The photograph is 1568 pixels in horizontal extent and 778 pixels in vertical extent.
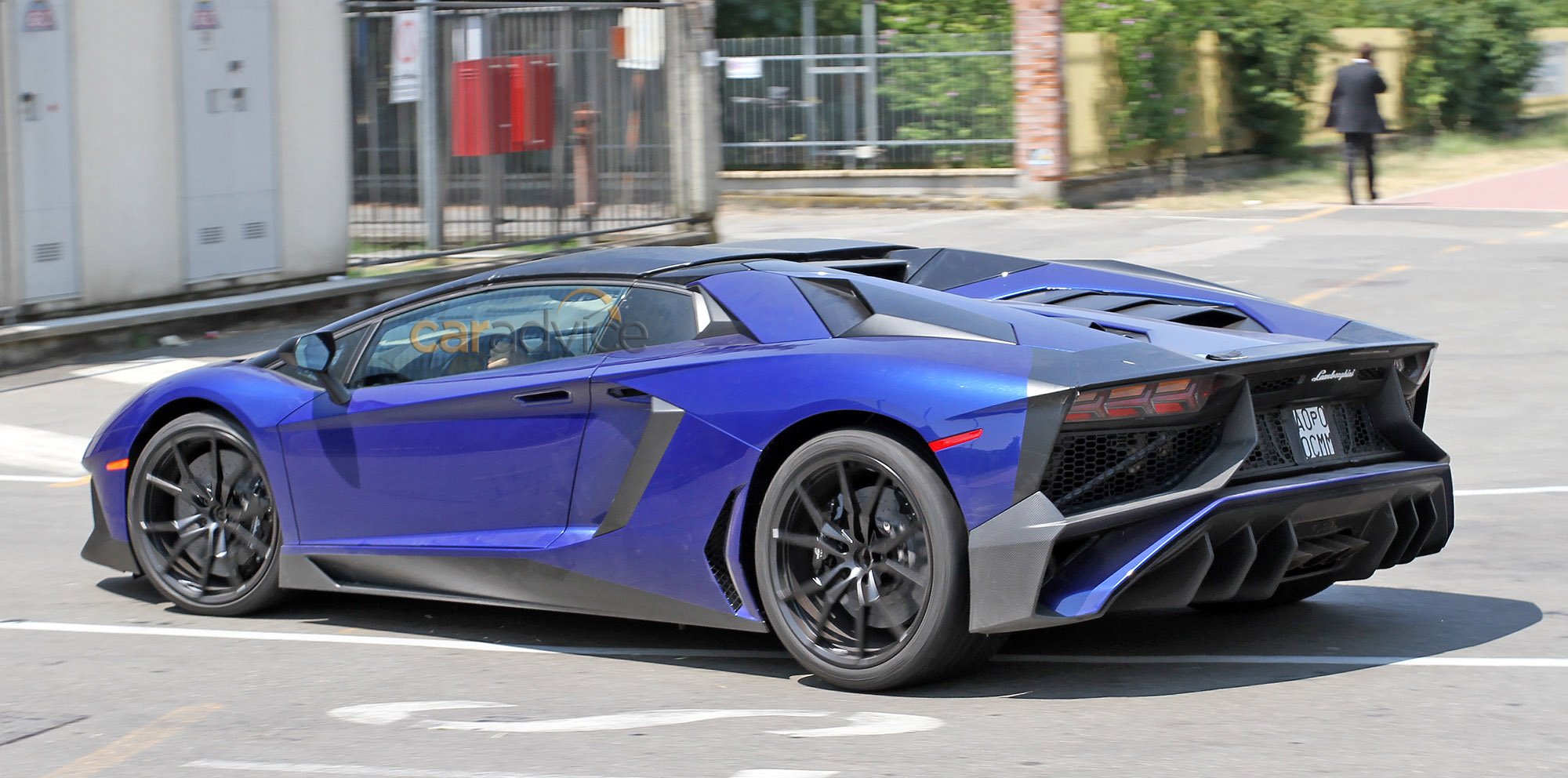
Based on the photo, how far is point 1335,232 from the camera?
18.8 meters

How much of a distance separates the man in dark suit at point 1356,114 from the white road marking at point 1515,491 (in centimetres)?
1446

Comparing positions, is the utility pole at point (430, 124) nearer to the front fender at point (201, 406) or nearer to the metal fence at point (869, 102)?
the front fender at point (201, 406)

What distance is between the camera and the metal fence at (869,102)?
2416 centimetres

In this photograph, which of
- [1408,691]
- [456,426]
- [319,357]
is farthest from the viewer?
[319,357]

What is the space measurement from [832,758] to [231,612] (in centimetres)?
281

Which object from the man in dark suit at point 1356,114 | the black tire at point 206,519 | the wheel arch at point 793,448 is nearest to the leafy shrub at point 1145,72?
the man in dark suit at point 1356,114

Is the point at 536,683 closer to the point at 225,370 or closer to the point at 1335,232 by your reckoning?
the point at 225,370

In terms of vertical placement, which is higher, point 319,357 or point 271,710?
point 319,357

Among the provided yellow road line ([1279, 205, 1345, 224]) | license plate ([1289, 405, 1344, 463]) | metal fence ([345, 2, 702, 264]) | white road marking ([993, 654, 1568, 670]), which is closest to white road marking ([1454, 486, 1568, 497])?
white road marking ([993, 654, 1568, 670])

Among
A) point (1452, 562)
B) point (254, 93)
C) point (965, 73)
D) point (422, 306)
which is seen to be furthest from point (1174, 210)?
point (422, 306)

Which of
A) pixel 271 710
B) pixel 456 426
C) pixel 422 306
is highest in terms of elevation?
pixel 422 306

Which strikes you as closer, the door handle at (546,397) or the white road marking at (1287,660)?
the white road marking at (1287,660)

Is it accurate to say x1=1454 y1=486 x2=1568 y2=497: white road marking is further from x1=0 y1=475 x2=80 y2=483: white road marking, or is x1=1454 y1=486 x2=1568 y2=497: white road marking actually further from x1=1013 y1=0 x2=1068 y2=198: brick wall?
x1=1013 y1=0 x2=1068 y2=198: brick wall

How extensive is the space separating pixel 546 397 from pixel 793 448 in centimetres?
87
